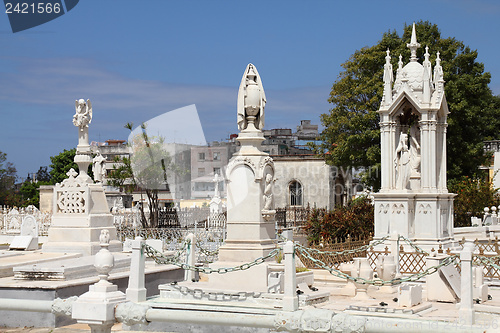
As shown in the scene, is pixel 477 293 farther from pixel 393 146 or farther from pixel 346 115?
pixel 346 115

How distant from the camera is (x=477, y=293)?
1270 centimetres

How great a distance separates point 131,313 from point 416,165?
14317 mm

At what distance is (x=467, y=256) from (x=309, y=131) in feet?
220

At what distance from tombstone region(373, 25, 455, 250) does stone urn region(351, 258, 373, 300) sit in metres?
5.15

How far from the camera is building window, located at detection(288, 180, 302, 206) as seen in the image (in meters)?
51.8

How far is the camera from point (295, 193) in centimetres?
5209

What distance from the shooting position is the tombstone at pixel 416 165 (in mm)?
18250

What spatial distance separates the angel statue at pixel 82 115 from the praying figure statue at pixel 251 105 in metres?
7.45

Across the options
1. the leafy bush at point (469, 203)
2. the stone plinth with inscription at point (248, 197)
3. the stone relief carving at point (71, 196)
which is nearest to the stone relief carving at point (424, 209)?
the stone plinth with inscription at point (248, 197)

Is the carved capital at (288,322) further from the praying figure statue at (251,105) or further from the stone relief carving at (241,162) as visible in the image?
the praying figure statue at (251,105)

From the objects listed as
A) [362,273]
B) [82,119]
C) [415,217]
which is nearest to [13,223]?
[82,119]

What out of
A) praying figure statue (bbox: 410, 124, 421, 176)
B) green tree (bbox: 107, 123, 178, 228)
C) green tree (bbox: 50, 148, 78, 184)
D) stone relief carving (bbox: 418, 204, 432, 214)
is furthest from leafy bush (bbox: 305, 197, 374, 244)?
green tree (bbox: 50, 148, 78, 184)

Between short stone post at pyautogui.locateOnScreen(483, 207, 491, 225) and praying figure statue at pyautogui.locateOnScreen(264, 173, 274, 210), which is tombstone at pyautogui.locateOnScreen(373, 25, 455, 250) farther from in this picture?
short stone post at pyautogui.locateOnScreen(483, 207, 491, 225)

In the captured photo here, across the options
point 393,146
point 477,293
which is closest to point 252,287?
point 477,293
